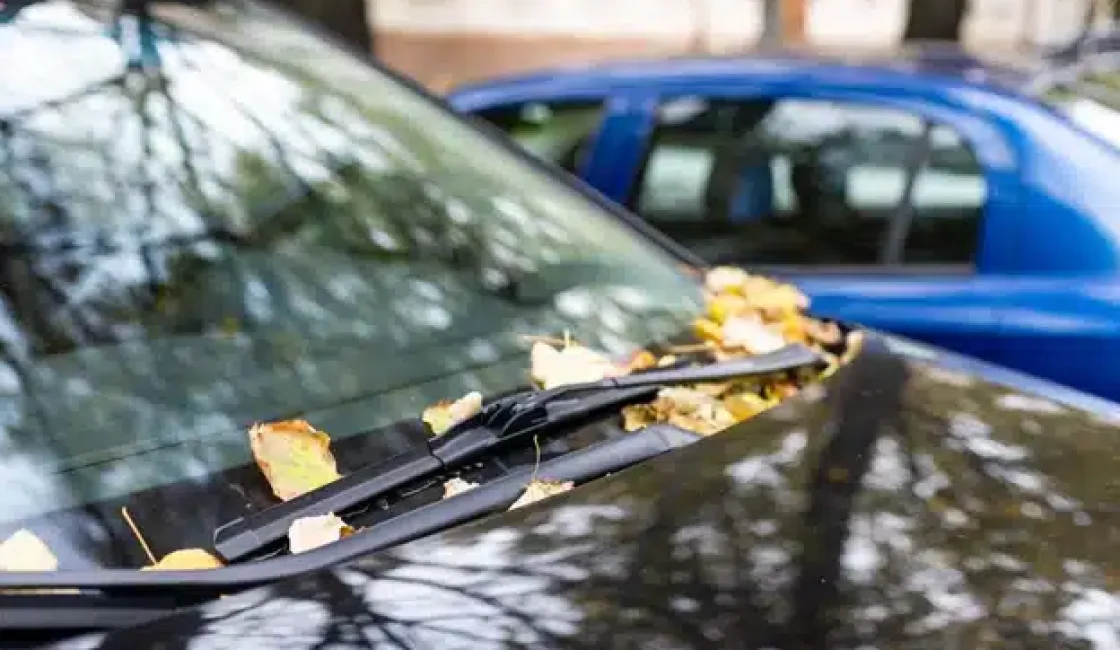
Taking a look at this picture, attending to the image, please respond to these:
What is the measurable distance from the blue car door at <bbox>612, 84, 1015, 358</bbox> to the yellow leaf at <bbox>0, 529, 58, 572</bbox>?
2.10 m

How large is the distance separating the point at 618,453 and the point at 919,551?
0.43 meters

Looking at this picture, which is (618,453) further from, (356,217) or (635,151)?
(635,151)

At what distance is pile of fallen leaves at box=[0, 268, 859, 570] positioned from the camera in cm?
155

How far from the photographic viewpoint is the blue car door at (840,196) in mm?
3232

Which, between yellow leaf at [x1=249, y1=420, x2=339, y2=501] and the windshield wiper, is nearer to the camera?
the windshield wiper

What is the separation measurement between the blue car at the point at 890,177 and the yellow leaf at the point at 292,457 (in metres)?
1.78

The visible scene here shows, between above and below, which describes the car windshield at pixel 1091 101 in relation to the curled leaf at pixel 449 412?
above

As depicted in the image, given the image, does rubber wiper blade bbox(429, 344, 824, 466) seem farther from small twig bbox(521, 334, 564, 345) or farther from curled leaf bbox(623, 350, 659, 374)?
small twig bbox(521, 334, 564, 345)

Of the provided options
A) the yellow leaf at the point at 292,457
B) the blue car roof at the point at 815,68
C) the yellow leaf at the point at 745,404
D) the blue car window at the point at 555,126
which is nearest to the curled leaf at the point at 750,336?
the yellow leaf at the point at 745,404

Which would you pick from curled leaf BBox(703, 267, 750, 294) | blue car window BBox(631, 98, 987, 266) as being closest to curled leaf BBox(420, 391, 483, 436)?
curled leaf BBox(703, 267, 750, 294)

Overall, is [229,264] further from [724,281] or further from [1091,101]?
[1091,101]

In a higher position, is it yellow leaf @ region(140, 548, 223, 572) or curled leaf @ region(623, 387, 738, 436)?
curled leaf @ region(623, 387, 738, 436)

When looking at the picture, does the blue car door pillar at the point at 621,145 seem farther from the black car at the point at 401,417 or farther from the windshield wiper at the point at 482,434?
the windshield wiper at the point at 482,434

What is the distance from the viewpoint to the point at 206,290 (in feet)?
7.13
